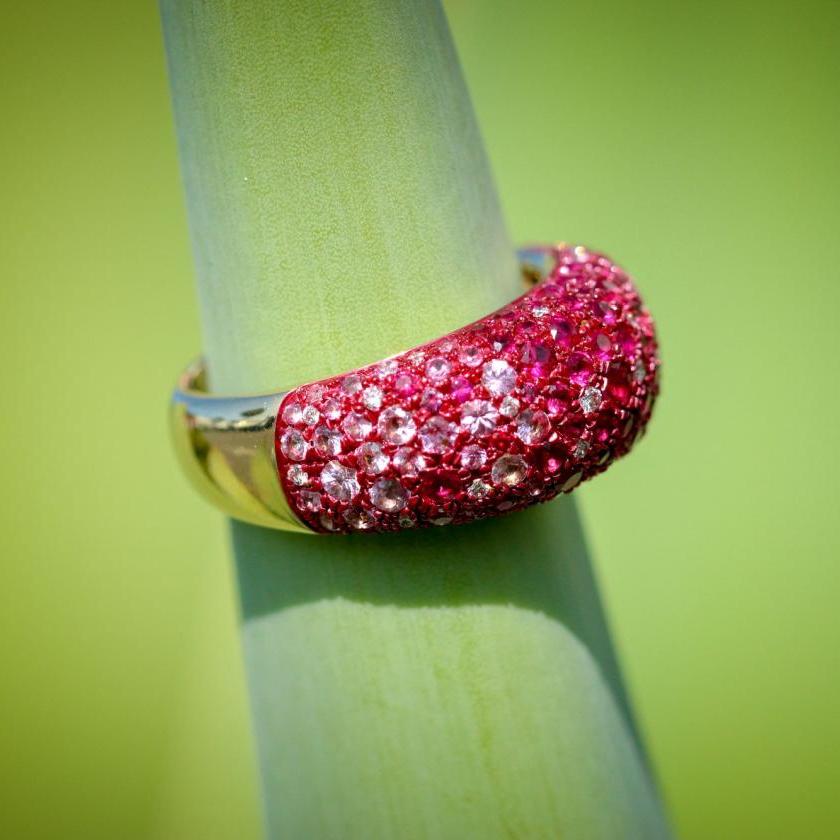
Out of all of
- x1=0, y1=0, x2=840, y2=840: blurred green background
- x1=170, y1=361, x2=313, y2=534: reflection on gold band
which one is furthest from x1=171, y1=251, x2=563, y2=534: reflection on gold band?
x1=0, y1=0, x2=840, y2=840: blurred green background

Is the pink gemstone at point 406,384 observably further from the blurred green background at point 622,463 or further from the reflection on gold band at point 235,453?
the blurred green background at point 622,463

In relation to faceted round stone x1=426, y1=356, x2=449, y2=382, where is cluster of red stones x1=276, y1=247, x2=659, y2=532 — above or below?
below

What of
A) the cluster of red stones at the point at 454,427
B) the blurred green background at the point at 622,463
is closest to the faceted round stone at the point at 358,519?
the cluster of red stones at the point at 454,427

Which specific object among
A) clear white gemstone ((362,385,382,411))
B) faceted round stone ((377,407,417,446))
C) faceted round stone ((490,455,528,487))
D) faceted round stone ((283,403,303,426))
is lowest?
faceted round stone ((490,455,528,487))

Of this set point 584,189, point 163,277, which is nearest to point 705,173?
point 584,189

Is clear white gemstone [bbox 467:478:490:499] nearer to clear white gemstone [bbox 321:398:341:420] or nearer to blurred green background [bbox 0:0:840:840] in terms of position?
clear white gemstone [bbox 321:398:341:420]

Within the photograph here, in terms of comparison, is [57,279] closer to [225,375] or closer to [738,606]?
[225,375]
